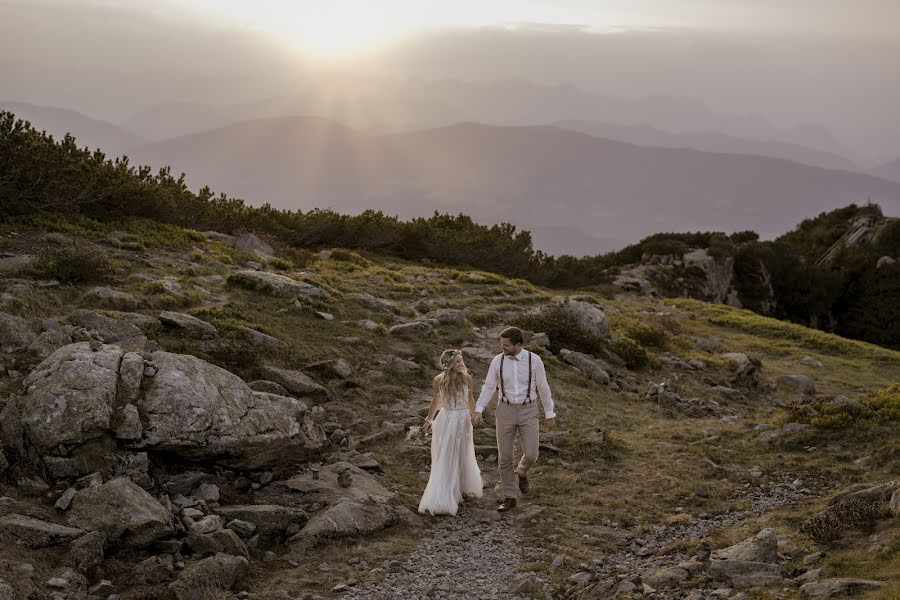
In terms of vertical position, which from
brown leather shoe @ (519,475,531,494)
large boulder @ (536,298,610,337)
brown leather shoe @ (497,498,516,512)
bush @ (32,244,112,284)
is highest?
large boulder @ (536,298,610,337)

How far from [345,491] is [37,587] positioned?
4067mm

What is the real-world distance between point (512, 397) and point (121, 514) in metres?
5.26

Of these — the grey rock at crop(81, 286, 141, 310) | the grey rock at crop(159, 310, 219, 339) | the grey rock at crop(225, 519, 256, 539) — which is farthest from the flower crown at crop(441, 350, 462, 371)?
the grey rock at crop(81, 286, 141, 310)

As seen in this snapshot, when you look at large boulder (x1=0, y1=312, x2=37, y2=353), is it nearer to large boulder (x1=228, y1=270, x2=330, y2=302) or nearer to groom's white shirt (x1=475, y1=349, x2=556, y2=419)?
groom's white shirt (x1=475, y1=349, x2=556, y2=419)

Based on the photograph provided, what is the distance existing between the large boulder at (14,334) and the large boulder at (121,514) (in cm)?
397

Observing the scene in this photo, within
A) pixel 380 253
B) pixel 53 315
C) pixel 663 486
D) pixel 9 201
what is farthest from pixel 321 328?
pixel 380 253

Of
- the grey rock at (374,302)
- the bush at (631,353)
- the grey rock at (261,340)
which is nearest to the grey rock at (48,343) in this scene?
the grey rock at (261,340)

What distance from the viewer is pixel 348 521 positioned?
30.7 ft

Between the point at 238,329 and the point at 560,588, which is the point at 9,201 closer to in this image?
the point at 238,329

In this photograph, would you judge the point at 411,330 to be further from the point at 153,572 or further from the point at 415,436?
the point at 153,572

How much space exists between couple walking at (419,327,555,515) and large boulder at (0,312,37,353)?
21.1 feet

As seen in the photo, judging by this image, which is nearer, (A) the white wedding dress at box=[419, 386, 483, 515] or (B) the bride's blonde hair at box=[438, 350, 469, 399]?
(A) the white wedding dress at box=[419, 386, 483, 515]

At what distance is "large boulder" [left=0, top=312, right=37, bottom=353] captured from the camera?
1121 cm

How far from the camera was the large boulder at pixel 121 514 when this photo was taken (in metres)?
8.06
